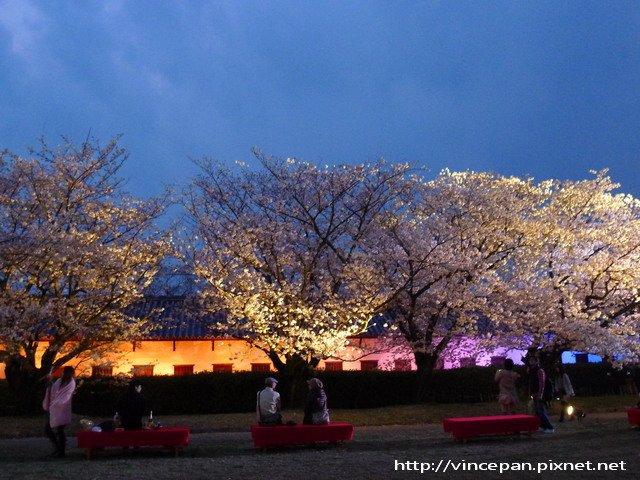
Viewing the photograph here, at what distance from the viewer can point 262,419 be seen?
13.3m

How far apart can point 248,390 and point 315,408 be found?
10315mm

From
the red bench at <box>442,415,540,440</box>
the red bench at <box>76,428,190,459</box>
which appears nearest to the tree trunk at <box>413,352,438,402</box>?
the red bench at <box>442,415,540,440</box>

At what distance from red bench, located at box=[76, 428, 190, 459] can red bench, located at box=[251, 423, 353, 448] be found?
4.85 feet

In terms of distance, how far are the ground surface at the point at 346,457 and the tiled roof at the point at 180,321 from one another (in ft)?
37.3

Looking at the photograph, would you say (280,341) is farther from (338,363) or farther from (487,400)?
(338,363)

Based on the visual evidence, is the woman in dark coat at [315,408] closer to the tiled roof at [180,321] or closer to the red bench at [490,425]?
the red bench at [490,425]

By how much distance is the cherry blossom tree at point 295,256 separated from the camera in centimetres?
2127

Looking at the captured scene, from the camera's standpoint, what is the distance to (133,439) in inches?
494

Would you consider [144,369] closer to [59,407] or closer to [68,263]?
[68,263]

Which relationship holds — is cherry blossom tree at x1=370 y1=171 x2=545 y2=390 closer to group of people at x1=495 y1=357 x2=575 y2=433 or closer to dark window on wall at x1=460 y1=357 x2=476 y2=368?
dark window on wall at x1=460 y1=357 x2=476 y2=368

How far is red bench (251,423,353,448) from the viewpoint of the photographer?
42.1 feet

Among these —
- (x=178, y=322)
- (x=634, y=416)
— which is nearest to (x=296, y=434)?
(x=634, y=416)

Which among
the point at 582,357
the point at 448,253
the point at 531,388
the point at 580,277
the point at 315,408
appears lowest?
the point at 315,408

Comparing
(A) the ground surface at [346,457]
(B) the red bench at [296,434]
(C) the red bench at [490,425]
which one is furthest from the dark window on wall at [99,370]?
(C) the red bench at [490,425]
